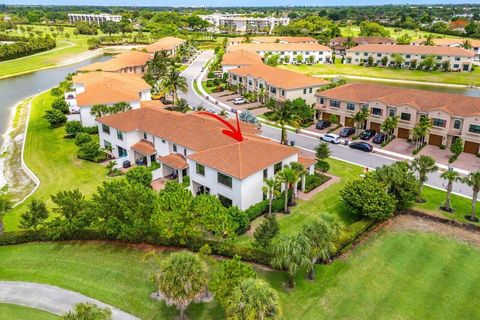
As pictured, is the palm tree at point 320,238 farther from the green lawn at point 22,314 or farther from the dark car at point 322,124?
the dark car at point 322,124

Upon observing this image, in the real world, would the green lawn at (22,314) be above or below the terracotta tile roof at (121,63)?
below

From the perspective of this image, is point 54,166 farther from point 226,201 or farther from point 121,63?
point 121,63

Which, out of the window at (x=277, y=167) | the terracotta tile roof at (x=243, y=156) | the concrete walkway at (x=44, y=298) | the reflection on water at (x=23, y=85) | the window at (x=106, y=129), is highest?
the terracotta tile roof at (x=243, y=156)

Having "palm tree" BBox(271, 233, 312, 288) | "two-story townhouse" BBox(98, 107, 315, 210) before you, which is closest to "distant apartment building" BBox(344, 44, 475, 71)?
"two-story townhouse" BBox(98, 107, 315, 210)

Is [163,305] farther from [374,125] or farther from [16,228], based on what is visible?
[374,125]

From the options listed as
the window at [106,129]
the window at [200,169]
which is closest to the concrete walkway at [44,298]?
the window at [200,169]

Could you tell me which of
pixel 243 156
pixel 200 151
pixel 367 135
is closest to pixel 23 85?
pixel 200 151
